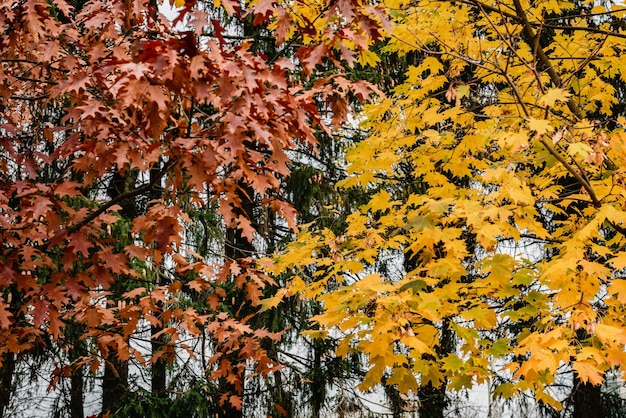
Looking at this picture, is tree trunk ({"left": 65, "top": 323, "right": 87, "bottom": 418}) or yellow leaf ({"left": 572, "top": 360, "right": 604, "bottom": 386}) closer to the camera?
yellow leaf ({"left": 572, "top": 360, "right": 604, "bottom": 386})

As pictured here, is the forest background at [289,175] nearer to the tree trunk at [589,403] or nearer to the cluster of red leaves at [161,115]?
the cluster of red leaves at [161,115]

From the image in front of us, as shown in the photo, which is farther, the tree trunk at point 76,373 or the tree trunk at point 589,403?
the tree trunk at point 589,403

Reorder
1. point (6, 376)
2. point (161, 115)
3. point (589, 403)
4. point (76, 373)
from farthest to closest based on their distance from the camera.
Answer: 1. point (589, 403)
2. point (76, 373)
3. point (6, 376)
4. point (161, 115)

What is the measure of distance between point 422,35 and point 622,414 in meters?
5.94

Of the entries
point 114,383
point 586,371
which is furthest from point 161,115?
point 114,383

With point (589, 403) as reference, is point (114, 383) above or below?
above

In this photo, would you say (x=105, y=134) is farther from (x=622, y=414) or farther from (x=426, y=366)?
(x=622, y=414)

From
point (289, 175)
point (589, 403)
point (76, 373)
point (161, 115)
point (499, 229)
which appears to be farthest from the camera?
point (589, 403)

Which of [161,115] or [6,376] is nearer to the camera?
[161,115]

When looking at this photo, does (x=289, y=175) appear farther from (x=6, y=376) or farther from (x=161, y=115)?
(x=6, y=376)

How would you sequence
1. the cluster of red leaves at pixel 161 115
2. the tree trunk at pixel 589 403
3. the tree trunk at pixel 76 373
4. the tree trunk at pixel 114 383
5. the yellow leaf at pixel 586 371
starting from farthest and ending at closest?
the tree trunk at pixel 589 403 < the tree trunk at pixel 114 383 < the tree trunk at pixel 76 373 < the yellow leaf at pixel 586 371 < the cluster of red leaves at pixel 161 115

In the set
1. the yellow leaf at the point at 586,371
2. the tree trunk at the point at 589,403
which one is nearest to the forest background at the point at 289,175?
the yellow leaf at the point at 586,371

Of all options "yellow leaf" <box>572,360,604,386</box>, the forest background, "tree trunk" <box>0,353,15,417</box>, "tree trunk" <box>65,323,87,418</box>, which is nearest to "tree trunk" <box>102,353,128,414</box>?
the forest background

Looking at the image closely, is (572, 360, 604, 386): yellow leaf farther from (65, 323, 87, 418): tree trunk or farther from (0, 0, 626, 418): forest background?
(65, 323, 87, 418): tree trunk
